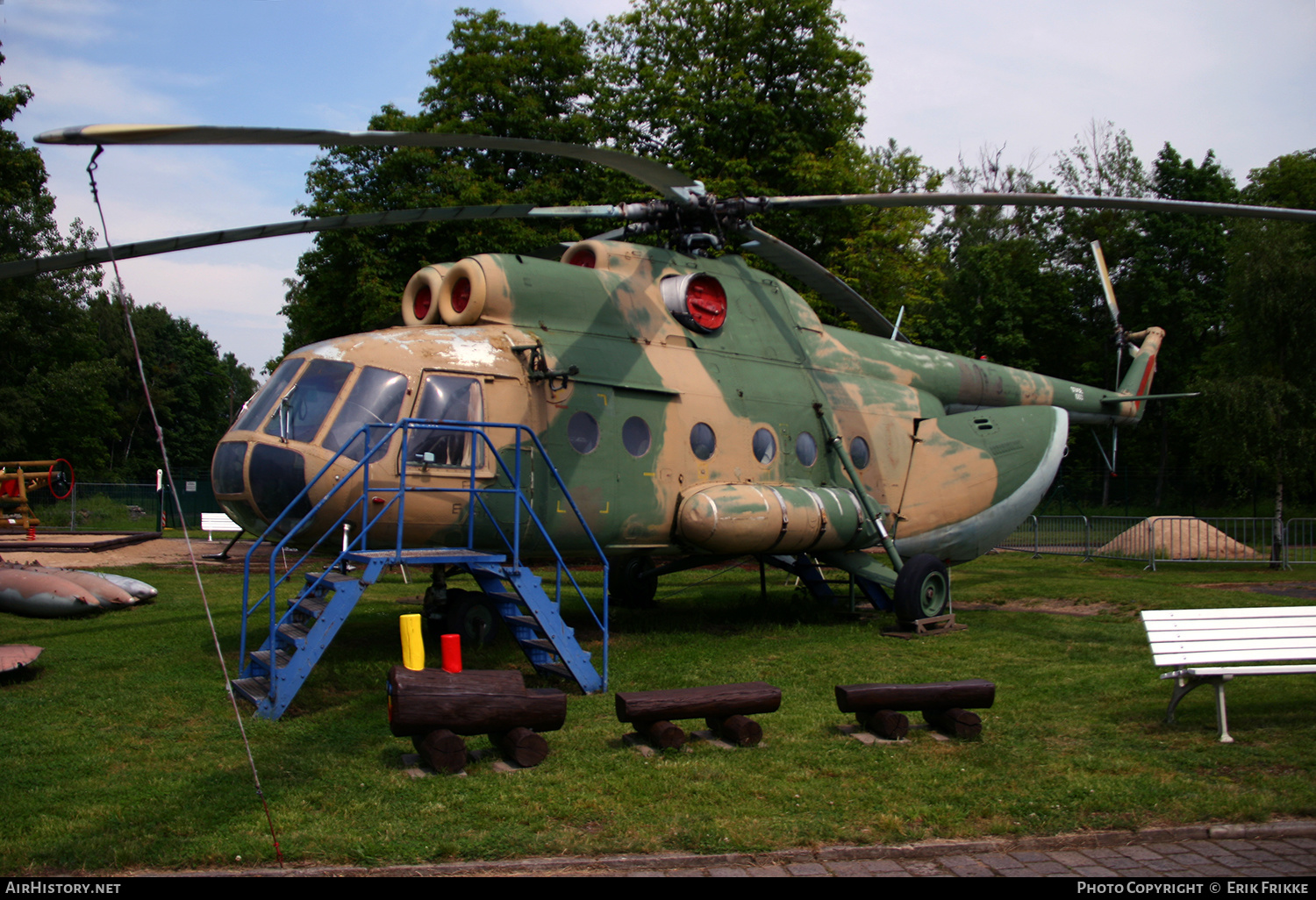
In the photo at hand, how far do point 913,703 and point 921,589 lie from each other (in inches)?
218

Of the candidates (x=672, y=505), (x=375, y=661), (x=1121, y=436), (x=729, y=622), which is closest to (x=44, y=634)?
(x=375, y=661)

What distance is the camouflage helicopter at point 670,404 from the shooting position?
9594 millimetres

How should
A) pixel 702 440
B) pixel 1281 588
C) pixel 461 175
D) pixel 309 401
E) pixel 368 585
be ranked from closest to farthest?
pixel 368 585
pixel 309 401
pixel 702 440
pixel 1281 588
pixel 461 175

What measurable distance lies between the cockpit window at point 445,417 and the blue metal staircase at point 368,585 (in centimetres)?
20

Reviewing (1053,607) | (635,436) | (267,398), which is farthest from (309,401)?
(1053,607)

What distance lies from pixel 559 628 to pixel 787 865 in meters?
4.22

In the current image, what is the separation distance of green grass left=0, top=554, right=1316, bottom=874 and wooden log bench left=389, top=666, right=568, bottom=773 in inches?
7.6

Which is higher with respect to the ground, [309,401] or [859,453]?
[309,401]

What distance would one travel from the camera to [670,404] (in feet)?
38.4

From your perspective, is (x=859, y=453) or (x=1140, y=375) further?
(x=1140, y=375)

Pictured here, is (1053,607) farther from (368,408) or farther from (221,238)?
(221,238)

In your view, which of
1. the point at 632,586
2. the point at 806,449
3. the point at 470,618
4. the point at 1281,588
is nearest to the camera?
the point at 470,618

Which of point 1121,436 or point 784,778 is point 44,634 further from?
point 1121,436

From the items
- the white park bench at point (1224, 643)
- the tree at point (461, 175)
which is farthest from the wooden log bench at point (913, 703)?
the tree at point (461, 175)
